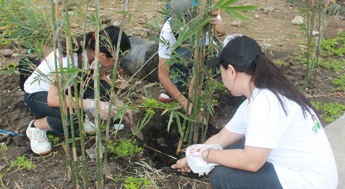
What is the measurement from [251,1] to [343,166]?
16.6 ft

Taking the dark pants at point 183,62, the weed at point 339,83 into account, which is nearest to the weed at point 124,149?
the dark pants at point 183,62

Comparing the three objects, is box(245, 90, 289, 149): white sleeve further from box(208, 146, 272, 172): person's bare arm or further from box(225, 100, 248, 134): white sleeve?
box(225, 100, 248, 134): white sleeve

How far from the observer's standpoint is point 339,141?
2826mm

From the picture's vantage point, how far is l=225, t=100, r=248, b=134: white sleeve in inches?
76.6

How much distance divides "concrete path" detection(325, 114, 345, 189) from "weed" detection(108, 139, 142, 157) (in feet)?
4.97

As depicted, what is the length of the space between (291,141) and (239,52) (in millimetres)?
531

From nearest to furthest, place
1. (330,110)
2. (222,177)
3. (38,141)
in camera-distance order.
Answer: (222,177), (38,141), (330,110)

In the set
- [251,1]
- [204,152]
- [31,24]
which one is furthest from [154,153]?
[251,1]

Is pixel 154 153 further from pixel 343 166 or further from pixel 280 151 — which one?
pixel 343 166

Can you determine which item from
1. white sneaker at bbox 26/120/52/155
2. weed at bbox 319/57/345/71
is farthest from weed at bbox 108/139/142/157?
weed at bbox 319/57/345/71

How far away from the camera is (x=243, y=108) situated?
1924mm

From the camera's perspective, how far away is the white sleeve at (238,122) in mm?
1945

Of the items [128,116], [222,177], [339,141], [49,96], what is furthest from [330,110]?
[49,96]

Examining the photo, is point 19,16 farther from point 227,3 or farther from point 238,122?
point 238,122
